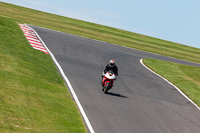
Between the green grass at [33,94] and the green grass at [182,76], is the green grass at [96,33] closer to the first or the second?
the green grass at [182,76]

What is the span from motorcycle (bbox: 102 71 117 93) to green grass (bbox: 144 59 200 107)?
16.6 feet

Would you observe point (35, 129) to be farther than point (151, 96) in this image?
No


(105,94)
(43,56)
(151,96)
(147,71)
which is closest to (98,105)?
(105,94)

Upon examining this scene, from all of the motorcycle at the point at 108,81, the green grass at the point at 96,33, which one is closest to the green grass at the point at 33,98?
the motorcycle at the point at 108,81

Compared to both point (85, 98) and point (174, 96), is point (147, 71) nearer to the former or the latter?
point (174, 96)

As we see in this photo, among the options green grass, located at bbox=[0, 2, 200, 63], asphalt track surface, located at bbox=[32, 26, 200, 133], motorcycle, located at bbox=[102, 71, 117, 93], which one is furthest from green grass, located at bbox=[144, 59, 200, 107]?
green grass, located at bbox=[0, 2, 200, 63]

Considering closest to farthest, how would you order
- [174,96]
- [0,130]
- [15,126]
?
1. [0,130]
2. [15,126]
3. [174,96]

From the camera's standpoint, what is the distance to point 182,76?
2683 centimetres

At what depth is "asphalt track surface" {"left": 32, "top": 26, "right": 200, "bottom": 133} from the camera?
1253 centimetres

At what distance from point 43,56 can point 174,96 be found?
7.97 m

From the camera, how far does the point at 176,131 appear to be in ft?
42.0

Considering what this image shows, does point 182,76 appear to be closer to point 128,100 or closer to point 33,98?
point 128,100

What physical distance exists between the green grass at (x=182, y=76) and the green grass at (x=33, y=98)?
8238 mm

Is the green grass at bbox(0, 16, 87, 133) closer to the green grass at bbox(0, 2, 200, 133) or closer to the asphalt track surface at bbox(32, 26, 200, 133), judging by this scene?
the green grass at bbox(0, 2, 200, 133)
